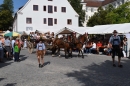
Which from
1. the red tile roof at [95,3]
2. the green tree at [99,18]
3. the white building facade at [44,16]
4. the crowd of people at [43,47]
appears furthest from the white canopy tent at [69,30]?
the red tile roof at [95,3]

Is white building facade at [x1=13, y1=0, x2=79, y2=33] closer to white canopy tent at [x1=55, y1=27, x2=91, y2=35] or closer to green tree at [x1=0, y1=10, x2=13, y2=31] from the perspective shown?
white canopy tent at [x1=55, y1=27, x2=91, y2=35]

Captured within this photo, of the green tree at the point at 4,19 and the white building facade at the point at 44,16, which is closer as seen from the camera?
the white building facade at the point at 44,16

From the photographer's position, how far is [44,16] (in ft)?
166

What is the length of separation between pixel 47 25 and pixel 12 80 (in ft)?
136

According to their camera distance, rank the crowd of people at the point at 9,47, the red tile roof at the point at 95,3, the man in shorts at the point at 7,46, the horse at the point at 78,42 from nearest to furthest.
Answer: the crowd of people at the point at 9,47 → the man in shorts at the point at 7,46 → the horse at the point at 78,42 → the red tile roof at the point at 95,3

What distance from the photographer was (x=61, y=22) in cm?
5253

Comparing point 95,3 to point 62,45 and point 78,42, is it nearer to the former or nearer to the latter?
point 78,42

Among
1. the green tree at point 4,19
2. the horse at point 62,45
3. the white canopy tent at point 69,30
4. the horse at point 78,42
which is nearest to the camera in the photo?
the horse at point 62,45

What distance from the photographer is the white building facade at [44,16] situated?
49.2 metres

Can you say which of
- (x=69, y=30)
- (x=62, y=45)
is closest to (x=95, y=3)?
(x=69, y=30)

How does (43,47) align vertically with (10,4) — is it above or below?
below

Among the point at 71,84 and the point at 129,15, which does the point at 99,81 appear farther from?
the point at 129,15

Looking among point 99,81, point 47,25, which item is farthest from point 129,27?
point 47,25

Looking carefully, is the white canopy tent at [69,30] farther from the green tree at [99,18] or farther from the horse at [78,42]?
the green tree at [99,18]
